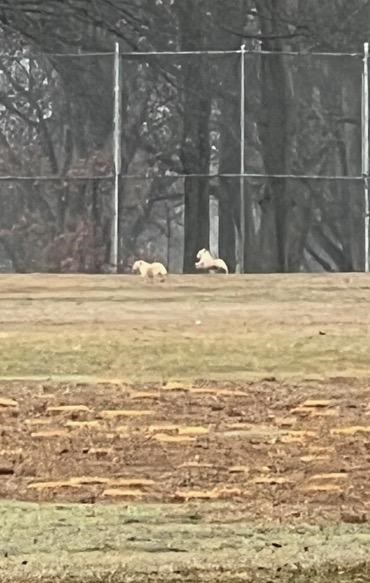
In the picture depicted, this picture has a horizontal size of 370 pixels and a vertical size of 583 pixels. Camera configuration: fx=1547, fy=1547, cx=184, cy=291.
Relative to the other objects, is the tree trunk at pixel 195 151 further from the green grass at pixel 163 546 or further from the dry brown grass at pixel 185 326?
the green grass at pixel 163 546

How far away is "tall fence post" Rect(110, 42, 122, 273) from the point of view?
9320mm

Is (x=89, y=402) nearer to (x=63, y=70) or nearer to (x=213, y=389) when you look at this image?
(x=213, y=389)

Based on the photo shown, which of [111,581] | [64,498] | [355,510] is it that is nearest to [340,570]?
[111,581]

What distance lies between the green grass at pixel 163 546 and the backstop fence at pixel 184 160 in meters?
5.49

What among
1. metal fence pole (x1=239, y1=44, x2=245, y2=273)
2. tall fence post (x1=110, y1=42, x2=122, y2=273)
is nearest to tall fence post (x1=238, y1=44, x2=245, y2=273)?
metal fence pole (x1=239, y1=44, x2=245, y2=273)

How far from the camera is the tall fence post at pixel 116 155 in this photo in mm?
9320

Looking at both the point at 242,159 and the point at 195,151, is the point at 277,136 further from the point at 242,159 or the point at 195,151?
the point at 195,151

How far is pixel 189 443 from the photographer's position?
4.07m

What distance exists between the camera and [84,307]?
15.3ft

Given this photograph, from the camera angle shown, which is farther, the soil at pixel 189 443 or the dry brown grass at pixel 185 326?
the dry brown grass at pixel 185 326

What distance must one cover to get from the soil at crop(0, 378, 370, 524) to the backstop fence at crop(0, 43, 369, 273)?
198 inches

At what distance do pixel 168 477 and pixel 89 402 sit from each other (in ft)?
0.97

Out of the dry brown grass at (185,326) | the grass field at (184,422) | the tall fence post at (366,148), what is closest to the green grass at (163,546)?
the grass field at (184,422)

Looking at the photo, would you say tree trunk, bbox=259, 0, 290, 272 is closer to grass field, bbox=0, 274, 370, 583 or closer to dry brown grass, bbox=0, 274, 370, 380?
dry brown grass, bbox=0, 274, 370, 380
